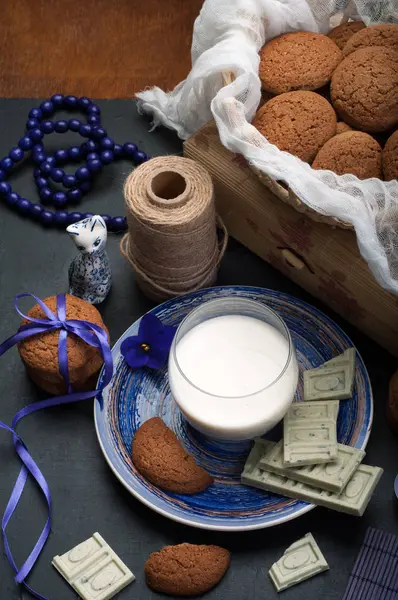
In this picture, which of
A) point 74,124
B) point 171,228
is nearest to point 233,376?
point 171,228

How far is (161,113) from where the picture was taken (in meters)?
1.43

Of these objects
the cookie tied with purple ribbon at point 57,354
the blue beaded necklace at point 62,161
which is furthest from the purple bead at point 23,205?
the cookie tied with purple ribbon at point 57,354

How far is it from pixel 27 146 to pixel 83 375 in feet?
1.34

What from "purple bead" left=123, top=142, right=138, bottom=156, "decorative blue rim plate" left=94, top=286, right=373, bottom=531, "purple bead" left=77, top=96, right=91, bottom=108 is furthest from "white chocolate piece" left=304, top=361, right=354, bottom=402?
"purple bead" left=77, top=96, right=91, bottom=108

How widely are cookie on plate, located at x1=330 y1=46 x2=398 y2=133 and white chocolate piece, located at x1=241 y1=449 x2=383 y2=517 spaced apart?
436mm

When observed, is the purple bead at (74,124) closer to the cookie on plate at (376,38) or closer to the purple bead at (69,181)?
the purple bead at (69,181)

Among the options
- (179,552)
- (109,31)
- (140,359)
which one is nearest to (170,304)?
(140,359)

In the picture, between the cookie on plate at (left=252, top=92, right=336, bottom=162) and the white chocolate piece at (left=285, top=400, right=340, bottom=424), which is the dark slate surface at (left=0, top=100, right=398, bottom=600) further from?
the cookie on plate at (left=252, top=92, right=336, bottom=162)

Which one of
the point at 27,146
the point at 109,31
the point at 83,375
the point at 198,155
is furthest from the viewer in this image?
the point at 109,31

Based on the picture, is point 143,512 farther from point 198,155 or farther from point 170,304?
point 198,155

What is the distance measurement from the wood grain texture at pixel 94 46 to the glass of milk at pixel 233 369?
1.78 ft

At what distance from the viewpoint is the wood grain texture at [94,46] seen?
1534mm

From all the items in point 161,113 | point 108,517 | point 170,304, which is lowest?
point 108,517

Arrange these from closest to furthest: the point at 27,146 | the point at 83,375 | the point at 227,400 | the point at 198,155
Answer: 1. the point at 227,400
2. the point at 83,375
3. the point at 198,155
4. the point at 27,146
